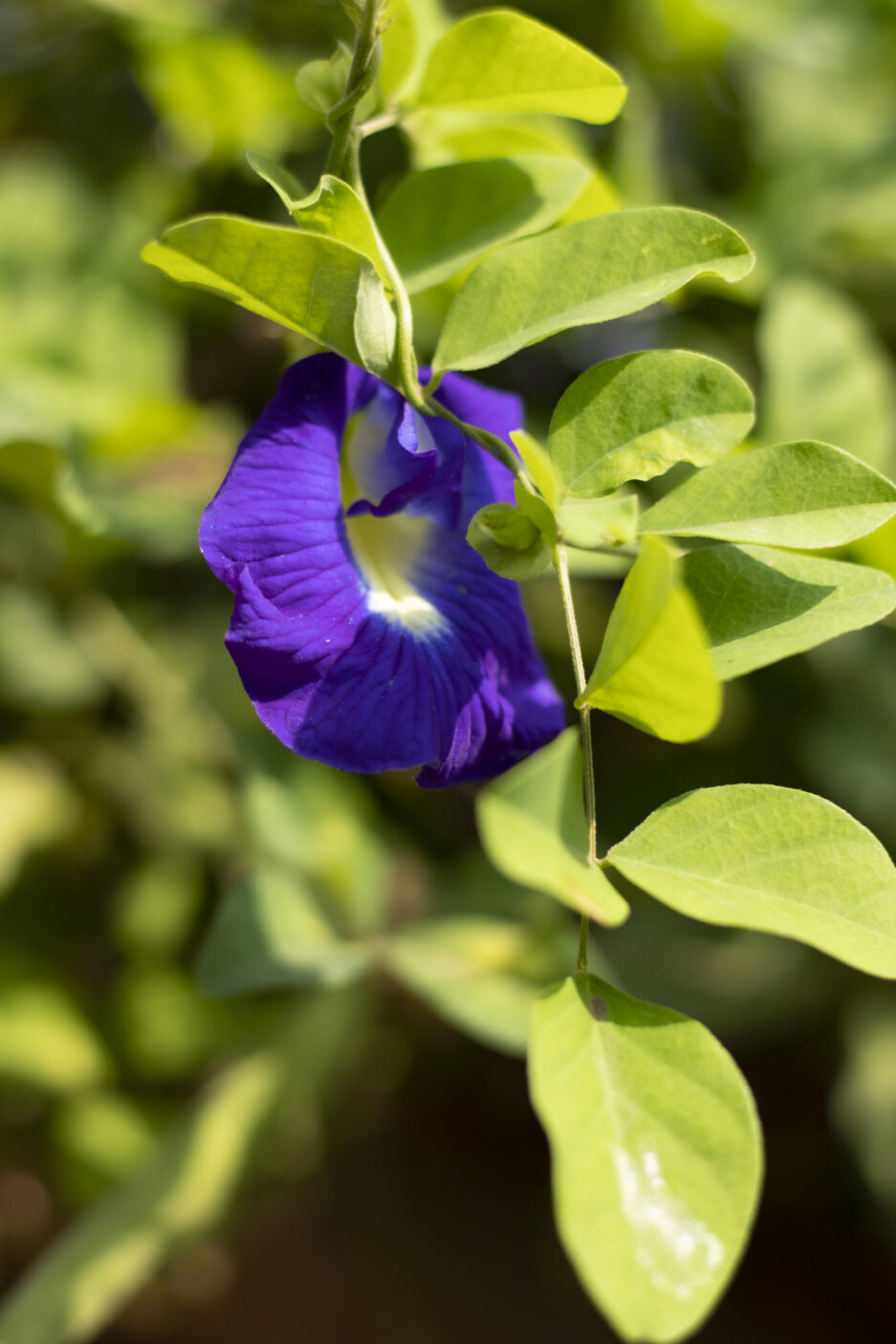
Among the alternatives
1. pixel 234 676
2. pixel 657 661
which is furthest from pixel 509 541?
pixel 234 676

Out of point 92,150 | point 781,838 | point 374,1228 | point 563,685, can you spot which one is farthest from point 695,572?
point 374,1228

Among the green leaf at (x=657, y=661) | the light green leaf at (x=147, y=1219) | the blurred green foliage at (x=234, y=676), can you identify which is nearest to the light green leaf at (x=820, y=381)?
the blurred green foliage at (x=234, y=676)

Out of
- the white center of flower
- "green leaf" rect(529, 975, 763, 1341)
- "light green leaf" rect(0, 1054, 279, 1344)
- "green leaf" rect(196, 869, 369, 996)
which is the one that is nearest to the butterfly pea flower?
the white center of flower

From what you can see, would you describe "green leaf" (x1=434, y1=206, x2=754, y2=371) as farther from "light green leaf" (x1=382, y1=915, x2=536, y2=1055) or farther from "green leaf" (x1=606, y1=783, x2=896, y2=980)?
"light green leaf" (x1=382, y1=915, x2=536, y2=1055)

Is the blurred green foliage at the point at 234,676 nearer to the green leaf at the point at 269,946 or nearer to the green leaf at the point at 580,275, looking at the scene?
the green leaf at the point at 269,946

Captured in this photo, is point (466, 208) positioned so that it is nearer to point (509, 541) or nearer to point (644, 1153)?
point (509, 541)

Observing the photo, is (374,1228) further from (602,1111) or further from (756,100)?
(756,100)
